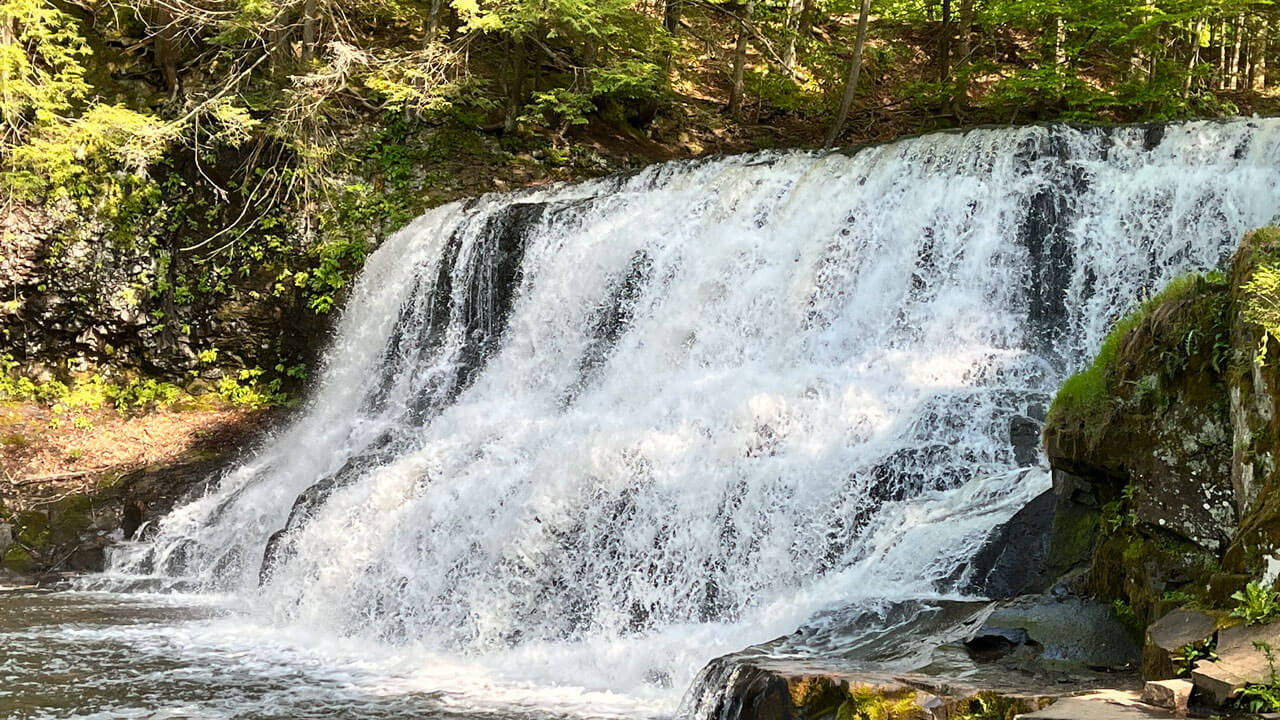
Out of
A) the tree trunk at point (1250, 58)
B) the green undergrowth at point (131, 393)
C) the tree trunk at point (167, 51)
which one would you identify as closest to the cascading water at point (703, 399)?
the green undergrowth at point (131, 393)

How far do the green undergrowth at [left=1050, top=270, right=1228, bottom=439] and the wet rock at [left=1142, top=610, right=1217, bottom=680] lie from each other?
1304 millimetres

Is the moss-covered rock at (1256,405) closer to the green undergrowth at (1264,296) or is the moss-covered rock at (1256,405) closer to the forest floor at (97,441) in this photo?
the green undergrowth at (1264,296)

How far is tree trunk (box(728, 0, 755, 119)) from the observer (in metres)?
16.7

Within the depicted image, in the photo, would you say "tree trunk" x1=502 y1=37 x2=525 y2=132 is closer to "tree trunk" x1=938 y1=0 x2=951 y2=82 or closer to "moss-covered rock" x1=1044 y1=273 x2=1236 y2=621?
"tree trunk" x1=938 y1=0 x2=951 y2=82

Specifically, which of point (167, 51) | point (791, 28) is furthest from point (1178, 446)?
point (167, 51)

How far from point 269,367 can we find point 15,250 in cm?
348

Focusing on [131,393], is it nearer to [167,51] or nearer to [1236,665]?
[167,51]

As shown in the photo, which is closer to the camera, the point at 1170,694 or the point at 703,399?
the point at 1170,694

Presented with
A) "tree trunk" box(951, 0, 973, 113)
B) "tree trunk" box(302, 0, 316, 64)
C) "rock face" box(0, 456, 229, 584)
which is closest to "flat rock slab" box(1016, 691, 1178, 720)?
"rock face" box(0, 456, 229, 584)

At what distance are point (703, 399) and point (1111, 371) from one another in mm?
3750

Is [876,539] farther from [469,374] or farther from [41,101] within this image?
[41,101]

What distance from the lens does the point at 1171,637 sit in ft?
13.4

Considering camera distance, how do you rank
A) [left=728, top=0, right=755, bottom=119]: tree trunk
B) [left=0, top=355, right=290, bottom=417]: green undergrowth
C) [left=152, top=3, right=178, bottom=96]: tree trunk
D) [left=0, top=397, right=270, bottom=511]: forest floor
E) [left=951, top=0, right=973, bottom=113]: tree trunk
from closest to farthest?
[left=0, top=397, right=270, bottom=511]: forest floor → [left=0, top=355, right=290, bottom=417]: green undergrowth → [left=152, top=3, right=178, bottom=96]: tree trunk → [left=951, top=0, right=973, bottom=113]: tree trunk → [left=728, top=0, right=755, bottom=119]: tree trunk

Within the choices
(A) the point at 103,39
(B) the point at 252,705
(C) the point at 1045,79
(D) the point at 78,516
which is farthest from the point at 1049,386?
(A) the point at 103,39
